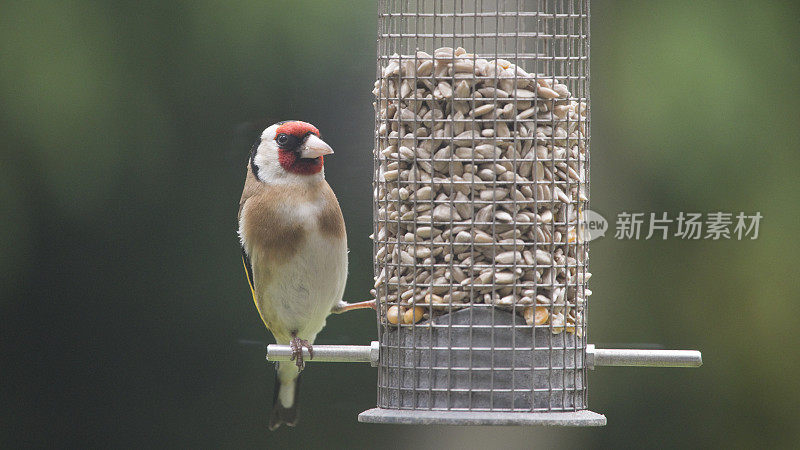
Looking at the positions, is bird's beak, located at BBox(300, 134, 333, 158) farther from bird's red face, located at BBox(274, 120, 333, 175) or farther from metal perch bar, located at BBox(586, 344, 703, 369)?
metal perch bar, located at BBox(586, 344, 703, 369)

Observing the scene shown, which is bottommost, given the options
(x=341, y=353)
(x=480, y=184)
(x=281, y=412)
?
(x=281, y=412)

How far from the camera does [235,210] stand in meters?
4.39

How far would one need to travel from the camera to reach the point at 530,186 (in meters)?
2.54

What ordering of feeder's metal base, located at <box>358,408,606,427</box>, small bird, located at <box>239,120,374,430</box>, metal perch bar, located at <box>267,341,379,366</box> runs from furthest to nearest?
small bird, located at <box>239,120,374,430</box>
metal perch bar, located at <box>267,341,379,366</box>
feeder's metal base, located at <box>358,408,606,427</box>

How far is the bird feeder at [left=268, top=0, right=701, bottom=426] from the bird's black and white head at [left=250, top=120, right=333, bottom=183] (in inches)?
27.0

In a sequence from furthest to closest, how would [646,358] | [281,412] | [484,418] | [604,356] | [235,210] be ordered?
[235,210], [281,412], [604,356], [646,358], [484,418]

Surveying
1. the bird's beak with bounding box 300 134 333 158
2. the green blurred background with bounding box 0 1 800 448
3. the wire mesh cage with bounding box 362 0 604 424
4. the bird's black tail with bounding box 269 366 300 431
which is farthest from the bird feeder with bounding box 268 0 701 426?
the green blurred background with bounding box 0 1 800 448

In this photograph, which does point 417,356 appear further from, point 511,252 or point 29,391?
point 29,391

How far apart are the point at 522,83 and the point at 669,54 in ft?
6.60

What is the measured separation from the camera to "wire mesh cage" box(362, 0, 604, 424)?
2506 mm

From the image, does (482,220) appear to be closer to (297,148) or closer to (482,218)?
(482,218)

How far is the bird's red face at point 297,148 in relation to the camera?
3.25m

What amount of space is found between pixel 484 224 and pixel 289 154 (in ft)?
3.35

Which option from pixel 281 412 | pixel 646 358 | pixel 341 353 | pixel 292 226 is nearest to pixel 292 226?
pixel 292 226
